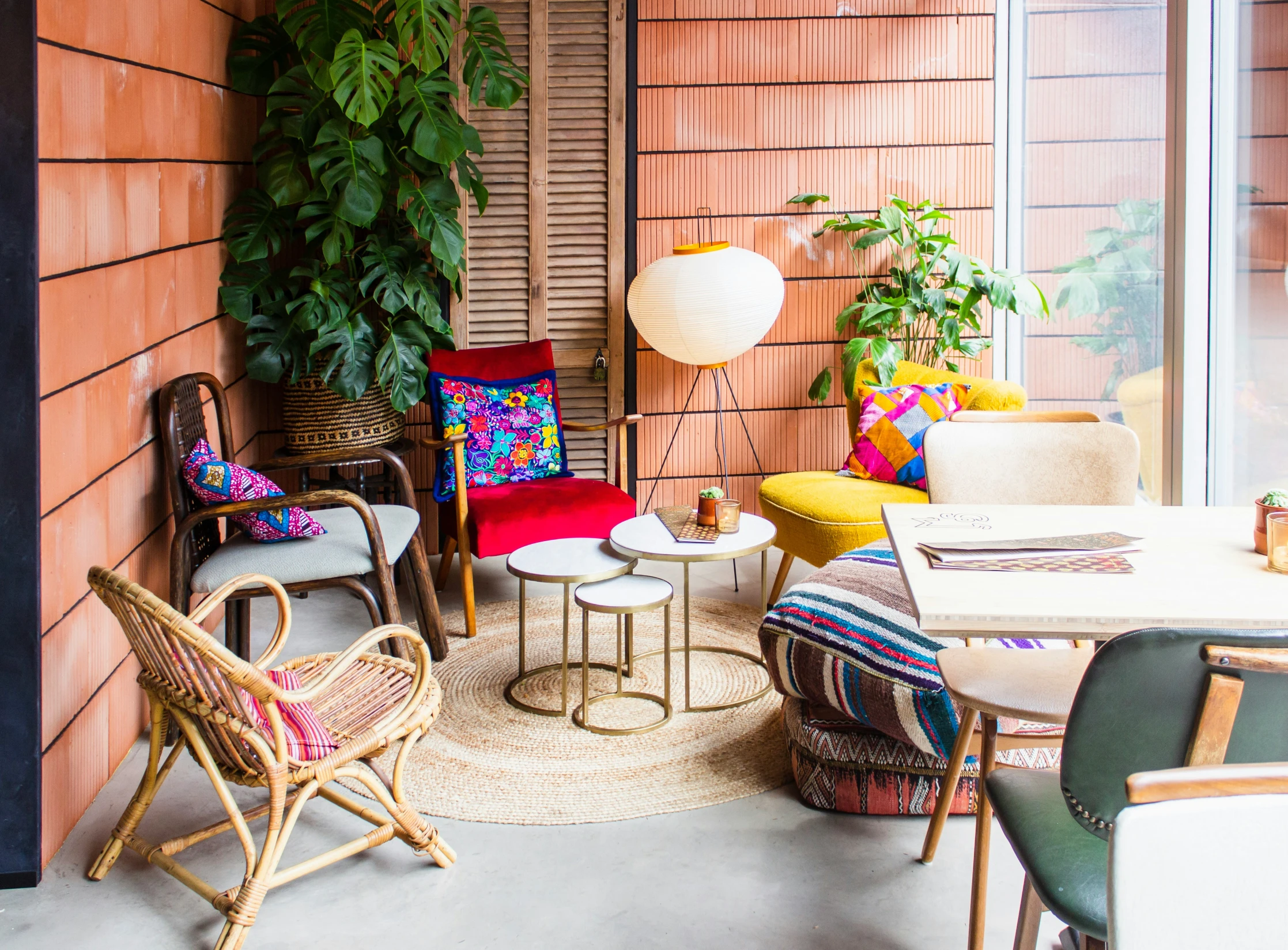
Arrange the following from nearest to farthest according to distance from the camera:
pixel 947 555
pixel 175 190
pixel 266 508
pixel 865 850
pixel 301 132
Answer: pixel 947 555 < pixel 865 850 < pixel 266 508 < pixel 175 190 < pixel 301 132

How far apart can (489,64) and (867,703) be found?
2.89 metres

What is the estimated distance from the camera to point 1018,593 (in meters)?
1.66

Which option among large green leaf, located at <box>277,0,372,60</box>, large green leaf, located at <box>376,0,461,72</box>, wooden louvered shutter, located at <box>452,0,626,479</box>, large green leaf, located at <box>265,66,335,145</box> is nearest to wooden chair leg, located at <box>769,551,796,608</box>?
wooden louvered shutter, located at <box>452,0,626,479</box>

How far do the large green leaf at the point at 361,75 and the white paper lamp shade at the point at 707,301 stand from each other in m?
1.13

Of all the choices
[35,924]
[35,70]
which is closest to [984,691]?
[35,924]

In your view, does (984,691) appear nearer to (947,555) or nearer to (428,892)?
(947,555)

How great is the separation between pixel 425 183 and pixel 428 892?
2.71 metres

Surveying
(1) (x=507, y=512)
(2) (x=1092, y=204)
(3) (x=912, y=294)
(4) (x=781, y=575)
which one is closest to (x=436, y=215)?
(1) (x=507, y=512)

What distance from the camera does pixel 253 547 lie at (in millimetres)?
3074

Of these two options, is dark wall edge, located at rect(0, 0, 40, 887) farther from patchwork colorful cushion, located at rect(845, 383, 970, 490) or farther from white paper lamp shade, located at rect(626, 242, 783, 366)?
patchwork colorful cushion, located at rect(845, 383, 970, 490)

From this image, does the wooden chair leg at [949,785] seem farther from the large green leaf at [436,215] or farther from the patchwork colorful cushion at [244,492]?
the large green leaf at [436,215]

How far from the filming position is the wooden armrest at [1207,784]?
921 millimetres

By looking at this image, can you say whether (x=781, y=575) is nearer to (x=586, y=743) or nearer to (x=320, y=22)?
(x=586, y=743)

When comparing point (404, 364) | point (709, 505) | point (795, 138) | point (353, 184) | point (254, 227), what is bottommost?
point (709, 505)
